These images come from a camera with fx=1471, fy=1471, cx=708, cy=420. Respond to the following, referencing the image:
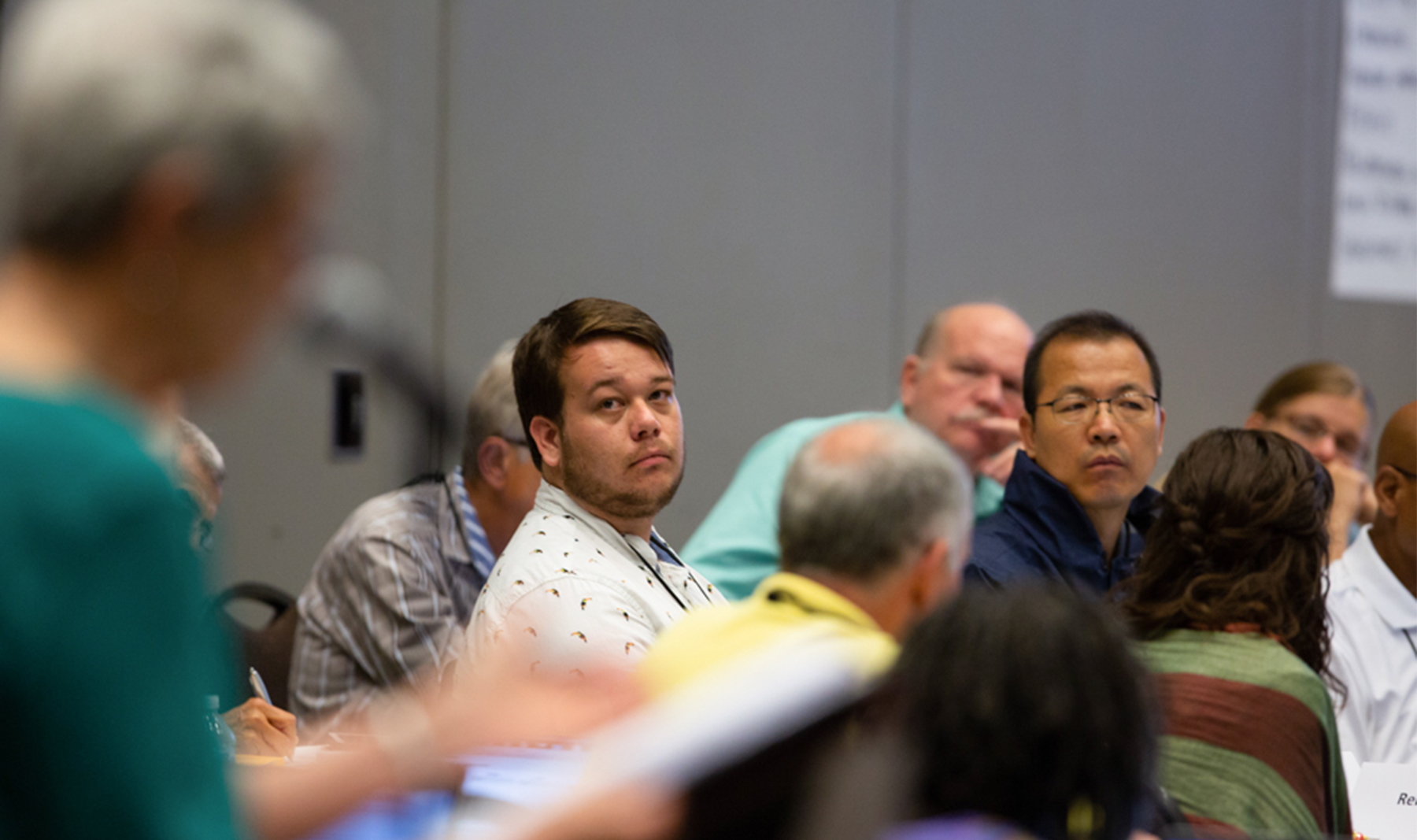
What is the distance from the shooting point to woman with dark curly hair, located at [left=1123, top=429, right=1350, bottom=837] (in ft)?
6.89

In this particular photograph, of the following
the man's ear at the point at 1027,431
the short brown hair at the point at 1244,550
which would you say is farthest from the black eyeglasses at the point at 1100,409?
the short brown hair at the point at 1244,550

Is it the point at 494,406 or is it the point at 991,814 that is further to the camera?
the point at 494,406

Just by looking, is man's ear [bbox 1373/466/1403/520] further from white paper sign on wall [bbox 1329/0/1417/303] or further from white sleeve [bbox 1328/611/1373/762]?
white paper sign on wall [bbox 1329/0/1417/303]

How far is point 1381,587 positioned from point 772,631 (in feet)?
6.45

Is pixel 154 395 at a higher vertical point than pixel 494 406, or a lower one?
higher

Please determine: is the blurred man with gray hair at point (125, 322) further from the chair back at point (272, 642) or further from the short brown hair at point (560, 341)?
the chair back at point (272, 642)

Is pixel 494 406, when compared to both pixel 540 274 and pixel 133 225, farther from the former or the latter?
pixel 133 225

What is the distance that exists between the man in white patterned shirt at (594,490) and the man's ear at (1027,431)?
0.81 meters

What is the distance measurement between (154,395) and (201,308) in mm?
60

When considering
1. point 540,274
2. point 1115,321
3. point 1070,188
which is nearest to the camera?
point 1115,321

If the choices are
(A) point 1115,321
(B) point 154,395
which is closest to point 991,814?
(B) point 154,395

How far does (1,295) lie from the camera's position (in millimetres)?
778

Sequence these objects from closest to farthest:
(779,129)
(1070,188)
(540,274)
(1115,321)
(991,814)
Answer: (991,814) → (1115,321) → (540,274) → (779,129) → (1070,188)

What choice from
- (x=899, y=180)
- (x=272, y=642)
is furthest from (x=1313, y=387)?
(x=272, y=642)
